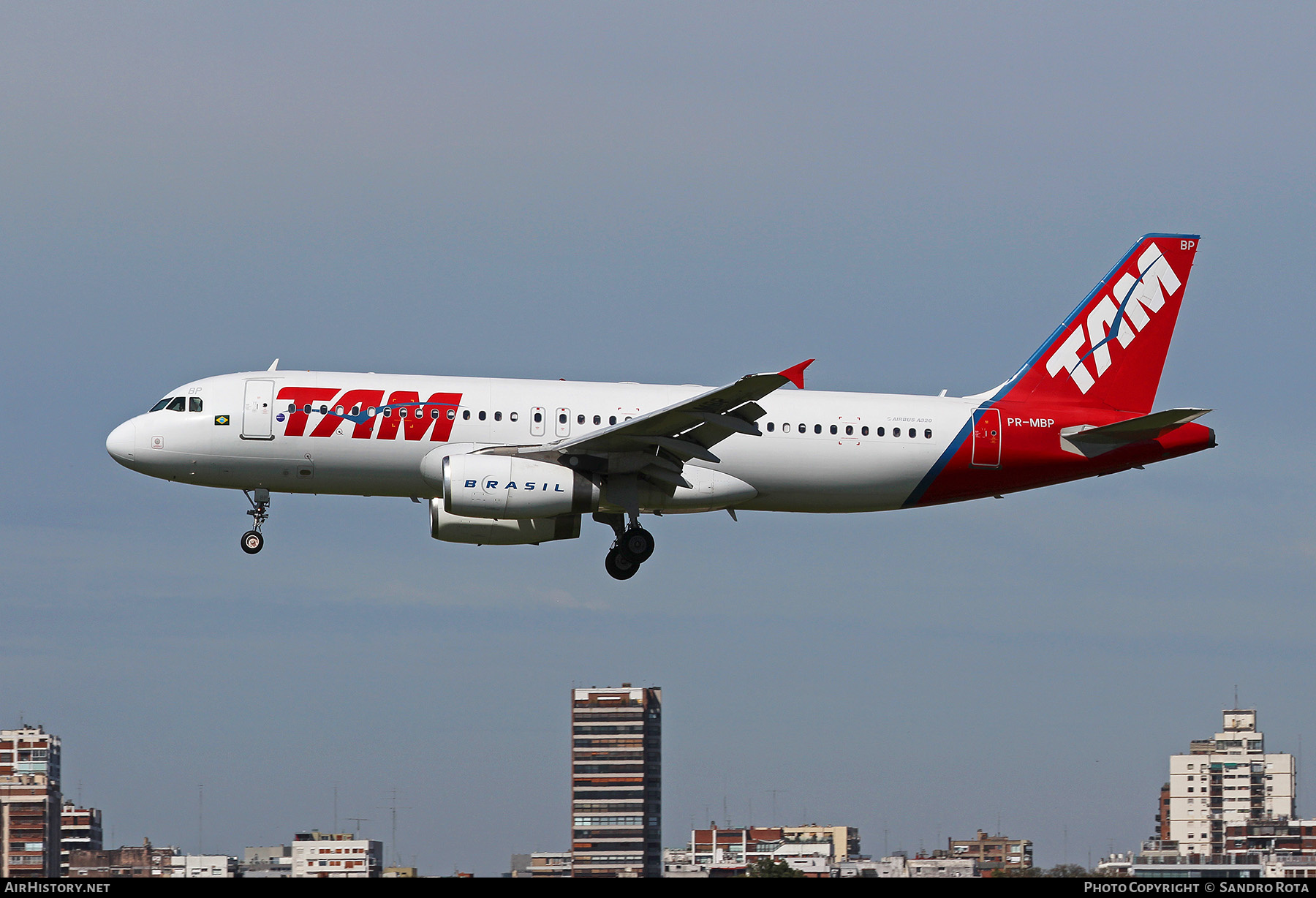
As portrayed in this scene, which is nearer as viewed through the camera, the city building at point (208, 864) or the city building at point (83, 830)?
A: the city building at point (208, 864)

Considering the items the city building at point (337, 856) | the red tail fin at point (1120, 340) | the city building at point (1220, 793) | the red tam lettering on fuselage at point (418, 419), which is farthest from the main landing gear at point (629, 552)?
the city building at point (1220, 793)

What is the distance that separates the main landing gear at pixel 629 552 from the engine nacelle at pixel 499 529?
1.21m

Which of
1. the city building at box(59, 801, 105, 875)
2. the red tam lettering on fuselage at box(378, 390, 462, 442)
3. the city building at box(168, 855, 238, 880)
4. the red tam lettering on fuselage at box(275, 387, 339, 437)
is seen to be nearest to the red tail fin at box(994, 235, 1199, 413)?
the red tam lettering on fuselage at box(378, 390, 462, 442)

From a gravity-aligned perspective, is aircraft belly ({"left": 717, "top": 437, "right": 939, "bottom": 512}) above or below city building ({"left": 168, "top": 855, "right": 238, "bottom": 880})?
above

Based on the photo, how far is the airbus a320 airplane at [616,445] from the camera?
117ft

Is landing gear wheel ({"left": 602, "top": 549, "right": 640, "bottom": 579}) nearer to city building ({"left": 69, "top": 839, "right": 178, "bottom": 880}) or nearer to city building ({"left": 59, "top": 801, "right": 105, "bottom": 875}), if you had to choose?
city building ({"left": 69, "top": 839, "right": 178, "bottom": 880})

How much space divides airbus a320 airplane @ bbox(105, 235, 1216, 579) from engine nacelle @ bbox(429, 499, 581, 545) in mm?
44

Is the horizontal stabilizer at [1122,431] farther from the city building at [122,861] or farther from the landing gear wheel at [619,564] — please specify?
the city building at [122,861]

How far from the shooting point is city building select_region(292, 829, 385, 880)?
63062 mm

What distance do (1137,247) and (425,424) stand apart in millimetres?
19884

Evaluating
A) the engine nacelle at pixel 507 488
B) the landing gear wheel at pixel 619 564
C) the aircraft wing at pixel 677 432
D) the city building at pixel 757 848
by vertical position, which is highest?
the aircraft wing at pixel 677 432

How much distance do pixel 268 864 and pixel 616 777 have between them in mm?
35523

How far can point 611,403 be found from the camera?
37312 millimetres

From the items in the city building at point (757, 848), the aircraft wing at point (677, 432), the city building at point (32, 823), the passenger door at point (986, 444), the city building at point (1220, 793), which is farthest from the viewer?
the city building at point (1220, 793)
